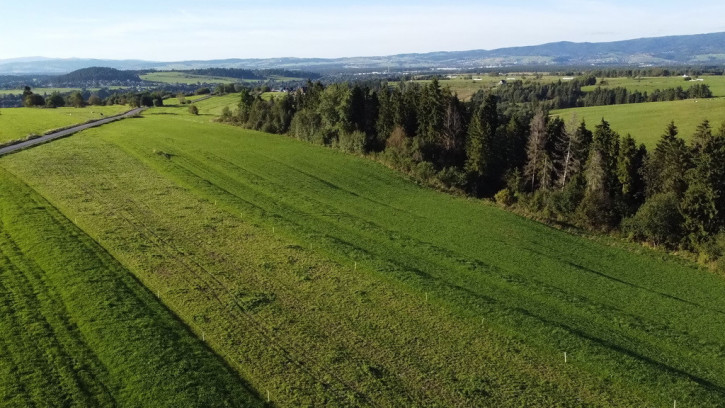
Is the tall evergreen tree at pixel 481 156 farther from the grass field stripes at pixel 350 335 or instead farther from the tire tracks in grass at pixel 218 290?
the tire tracks in grass at pixel 218 290

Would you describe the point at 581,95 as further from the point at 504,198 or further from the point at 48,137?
the point at 48,137

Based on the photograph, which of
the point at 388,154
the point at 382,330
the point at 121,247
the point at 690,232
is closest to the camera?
the point at 382,330

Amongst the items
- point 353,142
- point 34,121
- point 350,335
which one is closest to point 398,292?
point 350,335

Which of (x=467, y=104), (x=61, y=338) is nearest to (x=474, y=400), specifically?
(x=61, y=338)

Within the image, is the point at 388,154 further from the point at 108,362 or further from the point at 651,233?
the point at 108,362

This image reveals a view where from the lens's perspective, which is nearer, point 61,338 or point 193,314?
point 61,338
